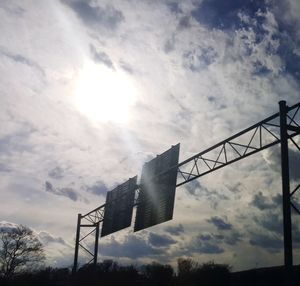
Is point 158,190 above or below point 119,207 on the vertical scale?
below

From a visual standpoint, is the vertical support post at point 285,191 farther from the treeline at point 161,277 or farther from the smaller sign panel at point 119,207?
the treeline at point 161,277

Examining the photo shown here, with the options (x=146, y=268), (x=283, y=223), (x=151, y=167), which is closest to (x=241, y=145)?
(x=283, y=223)

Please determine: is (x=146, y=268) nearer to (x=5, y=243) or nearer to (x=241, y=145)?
(x=5, y=243)

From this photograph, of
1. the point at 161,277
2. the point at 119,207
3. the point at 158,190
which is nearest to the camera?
the point at 158,190

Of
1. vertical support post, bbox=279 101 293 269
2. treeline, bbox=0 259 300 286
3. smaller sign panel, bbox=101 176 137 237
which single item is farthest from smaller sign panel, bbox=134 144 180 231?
treeline, bbox=0 259 300 286

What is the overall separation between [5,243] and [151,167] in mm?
39689

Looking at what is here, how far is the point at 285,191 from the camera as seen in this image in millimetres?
12883

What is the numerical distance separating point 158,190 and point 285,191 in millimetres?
8673

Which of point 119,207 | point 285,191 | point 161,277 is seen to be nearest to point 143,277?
point 161,277

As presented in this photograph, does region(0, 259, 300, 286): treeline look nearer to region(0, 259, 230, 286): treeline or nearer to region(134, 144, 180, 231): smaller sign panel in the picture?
region(0, 259, 230, 286): treeline

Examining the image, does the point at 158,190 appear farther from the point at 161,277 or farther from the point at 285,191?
the point at 161,277

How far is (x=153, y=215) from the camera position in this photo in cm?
2066

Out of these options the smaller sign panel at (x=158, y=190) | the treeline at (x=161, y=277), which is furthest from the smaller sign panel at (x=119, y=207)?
the treeline at (x=161, y=277)

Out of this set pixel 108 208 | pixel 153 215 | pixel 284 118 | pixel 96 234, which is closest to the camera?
pixel 284 118
